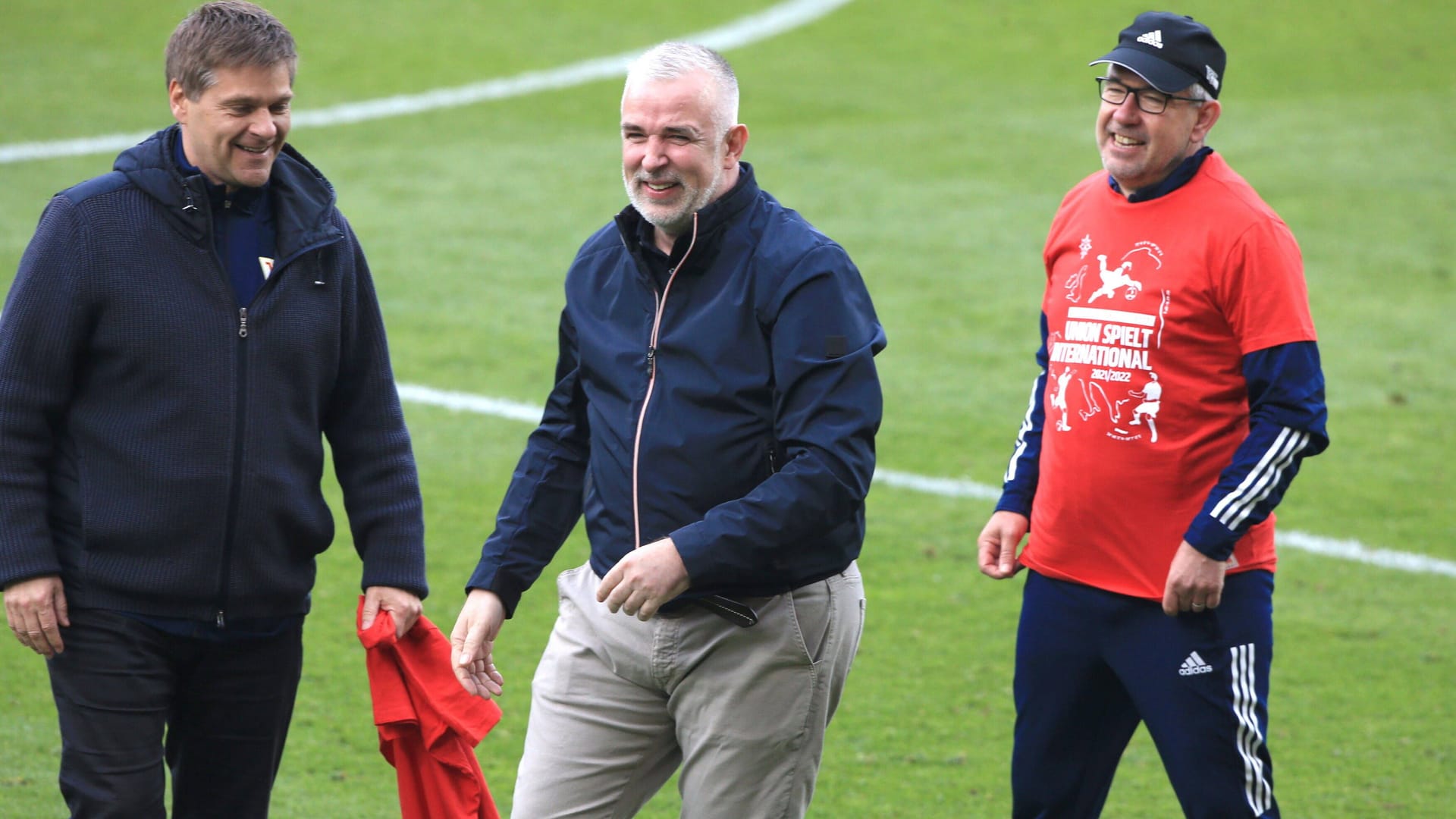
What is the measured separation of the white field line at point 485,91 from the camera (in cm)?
1447

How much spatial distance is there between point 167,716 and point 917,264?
920 centimetres

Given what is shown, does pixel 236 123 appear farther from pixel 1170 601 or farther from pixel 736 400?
pixel 1170 601

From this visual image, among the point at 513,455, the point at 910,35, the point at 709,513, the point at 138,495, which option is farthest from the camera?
the point at 910,35

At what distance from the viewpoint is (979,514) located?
809 cm

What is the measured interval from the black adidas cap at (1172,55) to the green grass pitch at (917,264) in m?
2.37

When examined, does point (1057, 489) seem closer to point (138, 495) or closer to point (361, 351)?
point (361, 351)

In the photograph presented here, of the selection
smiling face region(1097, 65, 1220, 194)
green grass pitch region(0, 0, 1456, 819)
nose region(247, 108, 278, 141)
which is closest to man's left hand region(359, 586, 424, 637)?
nose region(247, 108, 278, 141)

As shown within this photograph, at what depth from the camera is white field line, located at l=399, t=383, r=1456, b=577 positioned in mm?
7605

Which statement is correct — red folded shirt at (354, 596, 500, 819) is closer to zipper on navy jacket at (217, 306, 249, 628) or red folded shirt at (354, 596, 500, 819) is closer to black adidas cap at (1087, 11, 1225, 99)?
zipper on navy jacket at (217, 306, 249, 628)

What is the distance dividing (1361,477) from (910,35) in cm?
1283

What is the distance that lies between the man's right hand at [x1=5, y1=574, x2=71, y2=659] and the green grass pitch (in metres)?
1.61

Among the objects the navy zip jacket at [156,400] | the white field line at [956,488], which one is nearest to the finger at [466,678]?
the navy zip jacket at [156,400]

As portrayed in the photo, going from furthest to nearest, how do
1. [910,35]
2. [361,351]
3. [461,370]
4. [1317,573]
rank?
[910,35] → [461,370] → [1317,573] → [361,351]

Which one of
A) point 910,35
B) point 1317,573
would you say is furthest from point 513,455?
point 910,35
